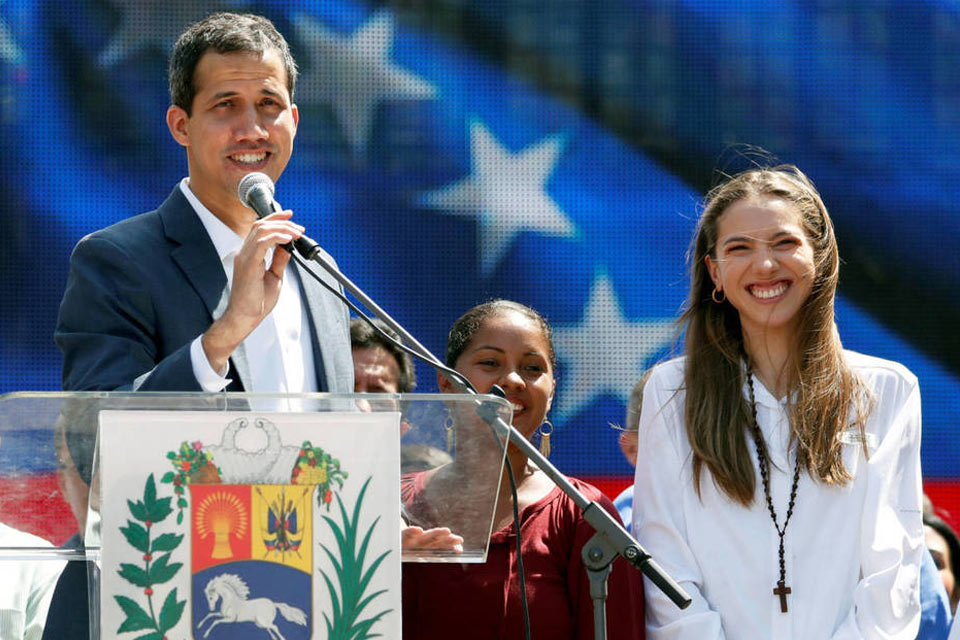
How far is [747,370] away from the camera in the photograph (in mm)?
3031

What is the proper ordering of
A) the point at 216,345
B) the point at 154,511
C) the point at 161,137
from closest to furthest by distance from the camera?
the point at 154,511 → the point at 216,345 → the point at 161,137

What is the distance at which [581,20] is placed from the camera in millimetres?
4492

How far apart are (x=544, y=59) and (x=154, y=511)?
9.71 feet

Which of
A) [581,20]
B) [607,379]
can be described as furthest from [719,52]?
[607,379]

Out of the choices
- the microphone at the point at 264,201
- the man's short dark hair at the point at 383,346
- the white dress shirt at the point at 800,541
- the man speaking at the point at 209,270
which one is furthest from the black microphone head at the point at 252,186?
the man's short dark hair at the point at 383,346

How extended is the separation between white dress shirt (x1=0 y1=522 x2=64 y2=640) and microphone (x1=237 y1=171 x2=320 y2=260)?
60cm

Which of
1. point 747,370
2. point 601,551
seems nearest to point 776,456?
point 747,370

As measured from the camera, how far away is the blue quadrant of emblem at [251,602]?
180 cm

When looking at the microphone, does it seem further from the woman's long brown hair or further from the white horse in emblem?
the woman's long brown hair

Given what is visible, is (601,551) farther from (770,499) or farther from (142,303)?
(142,303)

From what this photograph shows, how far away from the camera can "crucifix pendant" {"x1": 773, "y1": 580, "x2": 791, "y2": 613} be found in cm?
272

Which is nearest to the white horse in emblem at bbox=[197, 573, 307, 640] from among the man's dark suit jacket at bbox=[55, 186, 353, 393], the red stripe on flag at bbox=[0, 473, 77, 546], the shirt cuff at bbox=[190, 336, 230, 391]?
the red stripe on flag at bbox=[0, 473, 77, 546]

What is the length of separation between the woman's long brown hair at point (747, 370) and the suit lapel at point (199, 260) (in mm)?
1017

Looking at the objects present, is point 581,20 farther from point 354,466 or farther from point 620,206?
point 354,466
